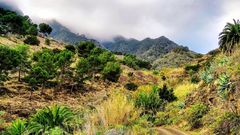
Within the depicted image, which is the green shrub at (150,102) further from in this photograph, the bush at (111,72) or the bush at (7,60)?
the bush at (111,72)

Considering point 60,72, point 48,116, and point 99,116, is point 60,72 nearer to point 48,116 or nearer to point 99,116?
point 48,116

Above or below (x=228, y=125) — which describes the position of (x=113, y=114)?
above

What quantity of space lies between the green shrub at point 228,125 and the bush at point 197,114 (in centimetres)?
397

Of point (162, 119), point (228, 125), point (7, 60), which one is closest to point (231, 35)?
point (162, 119)

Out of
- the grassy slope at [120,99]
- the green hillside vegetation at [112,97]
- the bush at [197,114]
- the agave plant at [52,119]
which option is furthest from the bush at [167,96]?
the bush at [197,114]

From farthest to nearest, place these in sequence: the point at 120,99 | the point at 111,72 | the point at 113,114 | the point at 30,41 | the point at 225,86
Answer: the point at 30,41, the point at 111,72, the point at 225,86, the point at 120,99, the point at 113,114

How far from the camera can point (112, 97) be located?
1622 cm

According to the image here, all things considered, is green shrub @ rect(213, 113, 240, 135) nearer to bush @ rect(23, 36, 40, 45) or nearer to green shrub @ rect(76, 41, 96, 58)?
bush @ rect(23, 36, 40, 45)

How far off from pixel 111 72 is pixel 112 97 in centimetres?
7899

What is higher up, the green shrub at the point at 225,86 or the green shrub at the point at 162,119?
the green shrub at the point at 225,86

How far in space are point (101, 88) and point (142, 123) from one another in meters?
72.5

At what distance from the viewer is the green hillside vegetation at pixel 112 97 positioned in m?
15.7

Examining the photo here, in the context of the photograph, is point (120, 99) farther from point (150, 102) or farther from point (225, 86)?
point (150, 102)

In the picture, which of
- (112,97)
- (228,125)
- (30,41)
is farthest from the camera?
(30,41)
